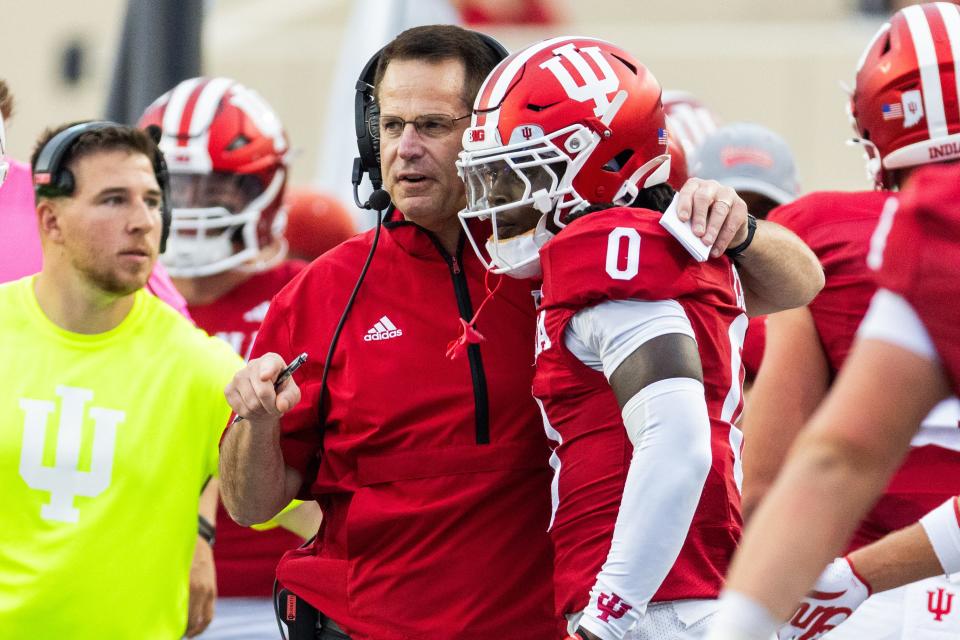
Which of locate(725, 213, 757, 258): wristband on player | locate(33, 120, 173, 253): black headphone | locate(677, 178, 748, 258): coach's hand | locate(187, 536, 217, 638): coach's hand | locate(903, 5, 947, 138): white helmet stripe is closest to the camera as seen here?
locate(677, 178, 748, 258): coach's hand

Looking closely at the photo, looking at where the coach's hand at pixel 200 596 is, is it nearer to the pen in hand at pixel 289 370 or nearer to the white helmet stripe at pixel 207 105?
the pen in hand at pixel 289 370

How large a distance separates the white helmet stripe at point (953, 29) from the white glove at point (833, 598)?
1023 mm

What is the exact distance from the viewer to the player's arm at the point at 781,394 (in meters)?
3.35

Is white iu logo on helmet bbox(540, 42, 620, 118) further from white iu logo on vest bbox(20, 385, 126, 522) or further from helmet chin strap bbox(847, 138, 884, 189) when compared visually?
white iu logo on vest bbox(20, 385, 126, 522)

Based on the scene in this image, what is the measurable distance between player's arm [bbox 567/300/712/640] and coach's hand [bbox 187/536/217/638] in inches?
69.0

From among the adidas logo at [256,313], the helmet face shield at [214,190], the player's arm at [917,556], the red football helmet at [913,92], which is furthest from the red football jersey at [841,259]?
the helmet face shield at [214,190]

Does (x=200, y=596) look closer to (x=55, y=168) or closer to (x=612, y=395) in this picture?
(x=55, y=168)

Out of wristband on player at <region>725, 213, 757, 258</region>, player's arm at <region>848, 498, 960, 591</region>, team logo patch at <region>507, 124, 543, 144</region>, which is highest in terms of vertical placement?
team logo patch at <region>507, 124, 543, 144</region>

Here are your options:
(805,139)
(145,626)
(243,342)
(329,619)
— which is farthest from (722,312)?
(805,139)

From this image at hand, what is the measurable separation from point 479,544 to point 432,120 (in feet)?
2.82

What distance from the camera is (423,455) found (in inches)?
120

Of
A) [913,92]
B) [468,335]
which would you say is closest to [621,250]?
[468,335]

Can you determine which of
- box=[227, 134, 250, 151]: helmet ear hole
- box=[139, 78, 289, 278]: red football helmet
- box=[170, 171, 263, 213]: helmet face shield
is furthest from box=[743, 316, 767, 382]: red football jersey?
box=[227, 134, 250, 151]: helmet ear hole

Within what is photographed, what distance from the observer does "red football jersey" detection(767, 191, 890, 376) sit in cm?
329
